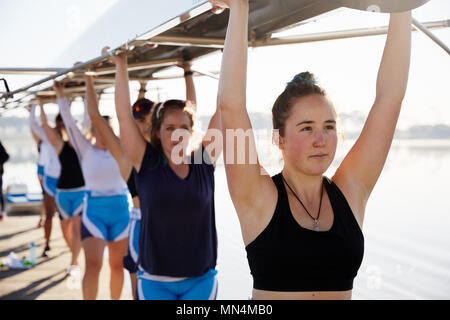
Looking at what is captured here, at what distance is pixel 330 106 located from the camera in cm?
170

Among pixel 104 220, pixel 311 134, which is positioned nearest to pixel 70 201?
pixel 104 220

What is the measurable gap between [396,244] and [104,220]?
11.5 feet

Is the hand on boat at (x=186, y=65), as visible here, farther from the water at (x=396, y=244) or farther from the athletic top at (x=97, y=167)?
the athletic top at (x=97, y=167)

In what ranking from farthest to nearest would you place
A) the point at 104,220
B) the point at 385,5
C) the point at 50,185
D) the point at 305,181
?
the point at 50,185, the point at 104,220, the point at 305,181, the point at 385,5

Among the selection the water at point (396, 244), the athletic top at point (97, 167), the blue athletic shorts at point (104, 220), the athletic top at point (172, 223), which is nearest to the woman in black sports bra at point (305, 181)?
the water at point (396, 244)

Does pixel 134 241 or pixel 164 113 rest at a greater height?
pixel 164 113

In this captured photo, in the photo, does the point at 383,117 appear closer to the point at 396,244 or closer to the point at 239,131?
the point at 239,131

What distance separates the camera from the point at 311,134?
5.41ft

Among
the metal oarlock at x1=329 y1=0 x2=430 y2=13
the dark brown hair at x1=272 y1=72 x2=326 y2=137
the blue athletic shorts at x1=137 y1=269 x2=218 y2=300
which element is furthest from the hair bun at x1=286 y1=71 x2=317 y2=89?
the blue athletic shorts at x1=137 y1=269 x2=218 y2=300

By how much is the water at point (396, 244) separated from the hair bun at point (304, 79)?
0.38 metres

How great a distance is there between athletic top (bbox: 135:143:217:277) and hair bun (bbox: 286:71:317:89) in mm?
1170

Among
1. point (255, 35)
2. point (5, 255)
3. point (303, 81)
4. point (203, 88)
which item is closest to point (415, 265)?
point (203, 88)

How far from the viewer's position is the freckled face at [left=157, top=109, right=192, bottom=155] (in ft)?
9.43
